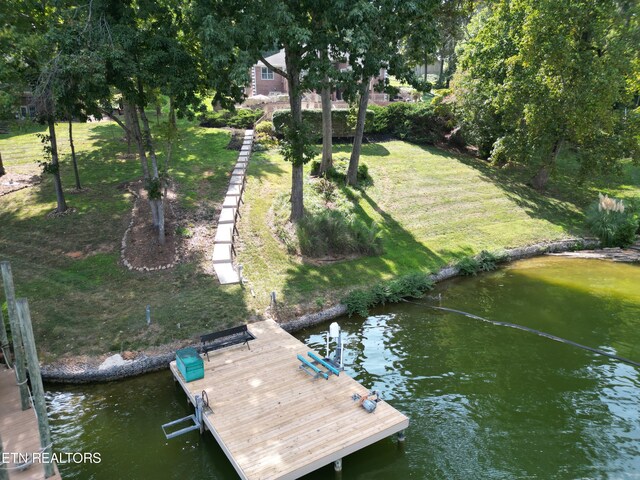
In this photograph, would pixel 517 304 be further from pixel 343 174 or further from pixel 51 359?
pixel 51 359

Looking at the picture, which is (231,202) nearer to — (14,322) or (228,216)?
(228,216)

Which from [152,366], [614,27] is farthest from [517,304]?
[614,27]

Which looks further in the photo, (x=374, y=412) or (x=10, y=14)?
(x=10, y=14)

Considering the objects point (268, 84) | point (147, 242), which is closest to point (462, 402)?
point (147, 242)

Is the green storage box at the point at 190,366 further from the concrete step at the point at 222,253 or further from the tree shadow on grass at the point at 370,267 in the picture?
the concrete step at the point at 222,253

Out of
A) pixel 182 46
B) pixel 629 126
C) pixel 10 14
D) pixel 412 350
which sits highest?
pixel 10 14

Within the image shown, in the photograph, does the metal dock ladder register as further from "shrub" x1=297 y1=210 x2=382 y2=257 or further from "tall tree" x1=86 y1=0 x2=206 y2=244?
"tall tree" x1=86 y1=0 x2=206 y2=244
